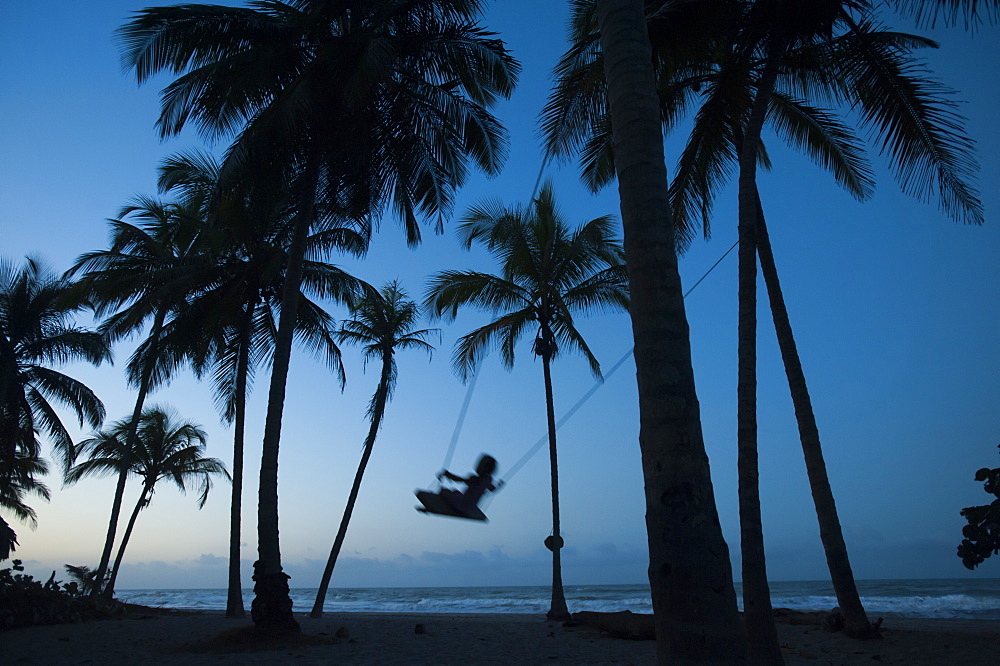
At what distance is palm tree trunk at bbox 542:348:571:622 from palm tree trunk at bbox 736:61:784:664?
6.67m

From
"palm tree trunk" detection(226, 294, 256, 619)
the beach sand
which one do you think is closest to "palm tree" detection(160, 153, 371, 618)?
"palm tree trunk" detection(226, 294, 256, 619)

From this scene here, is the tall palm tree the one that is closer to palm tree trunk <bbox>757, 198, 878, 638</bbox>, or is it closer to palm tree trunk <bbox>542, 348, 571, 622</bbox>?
palm tree trunk <bbox>757, 198, 878, 638</bbox>

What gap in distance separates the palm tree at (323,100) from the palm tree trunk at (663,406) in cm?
679

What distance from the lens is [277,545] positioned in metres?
9.11

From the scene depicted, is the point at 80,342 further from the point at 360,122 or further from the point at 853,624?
the point at 853,624

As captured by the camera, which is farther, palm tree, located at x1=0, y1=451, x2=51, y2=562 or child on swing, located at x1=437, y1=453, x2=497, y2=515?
palm tree, located at x1=0, y1=451, x2=51, y2=562

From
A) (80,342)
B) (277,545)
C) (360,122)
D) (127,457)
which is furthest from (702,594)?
(80,342)

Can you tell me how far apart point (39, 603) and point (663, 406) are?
45.9 feet

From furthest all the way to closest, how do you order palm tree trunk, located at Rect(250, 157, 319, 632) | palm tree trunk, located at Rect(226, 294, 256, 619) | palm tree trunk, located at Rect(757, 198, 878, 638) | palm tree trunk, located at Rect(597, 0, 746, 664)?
palm tree trunk, located at Rect(226, 294, 256, 619), palm tree trunk, located at Rect(250, 157, 319, 632), palm tree trunk, located at Rect(757, 198, 878, 638), palm tree trunk, located at Rect(597, 0, 746, 664)

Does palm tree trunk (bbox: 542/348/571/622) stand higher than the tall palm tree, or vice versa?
the tall palm tree

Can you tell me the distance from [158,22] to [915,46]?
1078 centimetres

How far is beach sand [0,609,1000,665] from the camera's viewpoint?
7516mm

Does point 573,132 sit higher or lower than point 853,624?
higher

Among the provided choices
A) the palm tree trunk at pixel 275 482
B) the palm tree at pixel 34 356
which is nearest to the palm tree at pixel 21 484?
the palm tree at pixel 34 356
